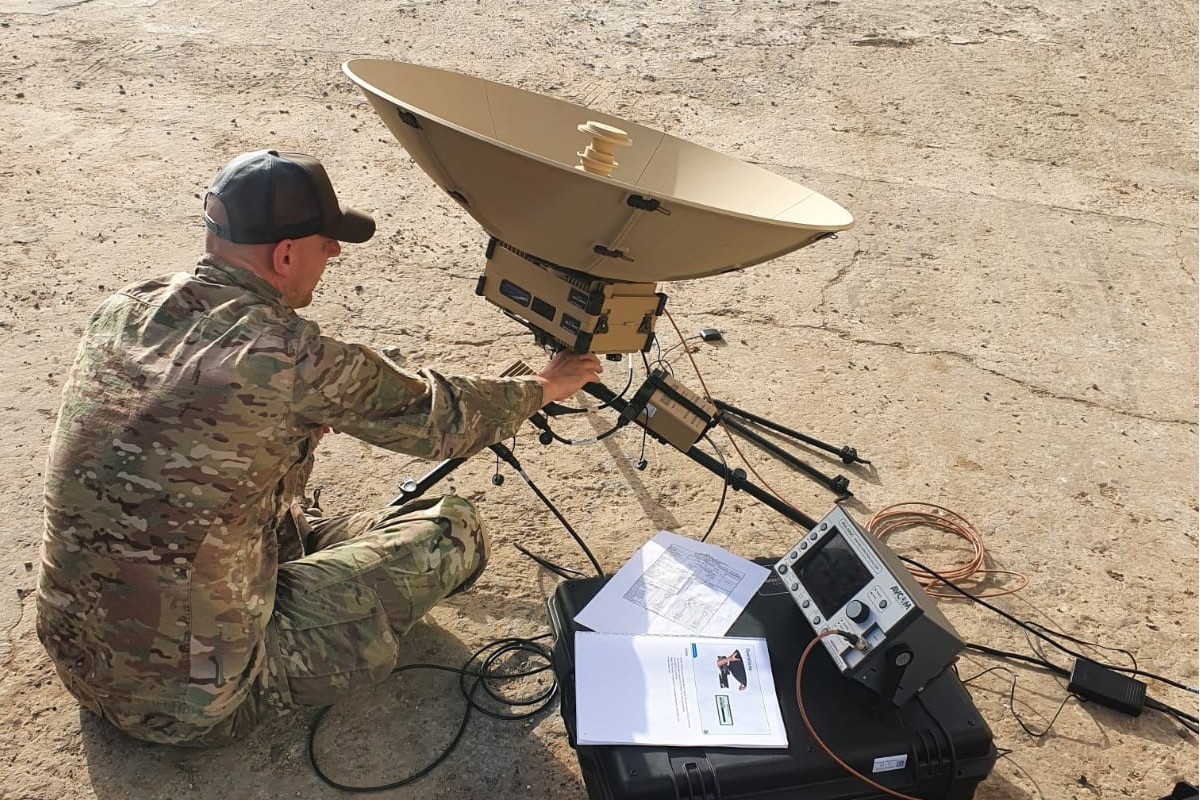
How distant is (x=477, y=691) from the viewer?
2701mm

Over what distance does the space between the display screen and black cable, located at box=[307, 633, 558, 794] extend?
2.54 ft

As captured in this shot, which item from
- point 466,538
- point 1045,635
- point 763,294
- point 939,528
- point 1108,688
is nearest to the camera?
point 466,538

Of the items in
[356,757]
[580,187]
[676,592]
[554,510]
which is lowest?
[356,757]

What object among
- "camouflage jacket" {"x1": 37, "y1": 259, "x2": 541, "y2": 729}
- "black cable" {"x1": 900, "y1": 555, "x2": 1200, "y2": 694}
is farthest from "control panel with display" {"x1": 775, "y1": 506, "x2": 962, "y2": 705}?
"camouflage jacket" {"x1": 37, "y1": 259, "x2": 541, "y2": 729}

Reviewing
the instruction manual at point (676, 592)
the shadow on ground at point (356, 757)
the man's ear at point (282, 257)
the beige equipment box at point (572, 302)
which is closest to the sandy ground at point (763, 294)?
the shadow on ground at point (356, 757)

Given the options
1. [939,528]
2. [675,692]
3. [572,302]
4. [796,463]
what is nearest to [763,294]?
[796,463]

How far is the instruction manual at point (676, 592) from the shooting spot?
2486 mm

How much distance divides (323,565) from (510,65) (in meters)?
5.30

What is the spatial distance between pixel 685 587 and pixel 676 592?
0.03 metres

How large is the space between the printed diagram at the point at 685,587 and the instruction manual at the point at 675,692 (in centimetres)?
10

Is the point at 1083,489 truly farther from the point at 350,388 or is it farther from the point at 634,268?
the point at 350,388

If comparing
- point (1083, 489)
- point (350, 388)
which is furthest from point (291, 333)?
point (1083, 489)

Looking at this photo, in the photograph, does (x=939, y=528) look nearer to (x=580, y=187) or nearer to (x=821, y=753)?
(x=821, y=753)

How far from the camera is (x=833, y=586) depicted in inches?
95.0
